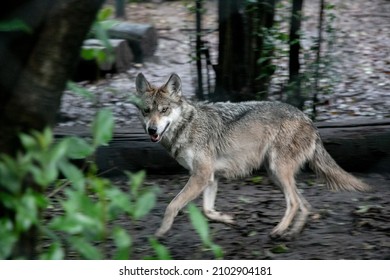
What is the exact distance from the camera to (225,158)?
512 cm

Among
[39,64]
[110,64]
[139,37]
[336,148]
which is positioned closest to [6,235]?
[39,64]

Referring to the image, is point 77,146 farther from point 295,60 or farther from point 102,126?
point 295,60

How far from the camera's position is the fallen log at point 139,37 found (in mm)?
8453

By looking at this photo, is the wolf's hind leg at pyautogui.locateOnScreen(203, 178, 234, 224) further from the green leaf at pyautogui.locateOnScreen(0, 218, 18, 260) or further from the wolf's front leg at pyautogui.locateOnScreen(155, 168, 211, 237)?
the green leaf at pyautogui.locateOnScreen(0, 218, 18, 260)

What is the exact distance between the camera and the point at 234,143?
511 centimetres

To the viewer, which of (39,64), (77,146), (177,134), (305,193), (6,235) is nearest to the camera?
(6,235)

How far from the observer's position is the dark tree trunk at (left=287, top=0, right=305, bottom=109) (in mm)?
6457

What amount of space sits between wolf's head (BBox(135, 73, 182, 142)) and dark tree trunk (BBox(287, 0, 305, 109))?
170 cm

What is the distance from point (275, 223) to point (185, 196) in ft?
2.16

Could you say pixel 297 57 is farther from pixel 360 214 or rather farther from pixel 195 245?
pixel 195 245

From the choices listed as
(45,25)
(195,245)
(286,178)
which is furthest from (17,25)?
(286,178)

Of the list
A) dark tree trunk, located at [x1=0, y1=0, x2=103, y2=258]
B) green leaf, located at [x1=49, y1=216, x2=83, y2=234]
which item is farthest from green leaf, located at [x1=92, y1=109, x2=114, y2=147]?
dark tree trunk, located at [x1=0, y1=0, x2=103, y2=258]

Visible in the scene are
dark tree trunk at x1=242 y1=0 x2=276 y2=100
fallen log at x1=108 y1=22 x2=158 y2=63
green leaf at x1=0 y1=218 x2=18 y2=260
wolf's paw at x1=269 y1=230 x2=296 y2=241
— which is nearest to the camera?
green leaf at x1=0 y1=218 x2=18 y2=260

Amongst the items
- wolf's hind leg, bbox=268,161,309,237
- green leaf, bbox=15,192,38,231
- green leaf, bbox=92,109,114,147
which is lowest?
wolf's hind leg, bbox=268,161,309,237
